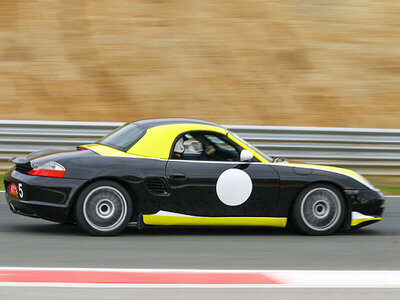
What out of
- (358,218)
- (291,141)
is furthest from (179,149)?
(291,141)

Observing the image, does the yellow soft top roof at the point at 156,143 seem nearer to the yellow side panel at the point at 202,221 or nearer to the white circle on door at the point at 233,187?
the white circle on door at the point at 233,187

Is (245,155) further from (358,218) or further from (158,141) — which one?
(358,218)

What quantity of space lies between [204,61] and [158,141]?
10.4 m

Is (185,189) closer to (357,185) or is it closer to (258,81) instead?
(357,185)

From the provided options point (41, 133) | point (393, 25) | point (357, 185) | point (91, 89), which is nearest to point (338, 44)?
point (393, 25)

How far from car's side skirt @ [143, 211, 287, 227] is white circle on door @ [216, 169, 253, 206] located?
0.64ft

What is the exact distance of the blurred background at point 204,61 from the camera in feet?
55.2

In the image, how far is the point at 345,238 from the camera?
7789mm

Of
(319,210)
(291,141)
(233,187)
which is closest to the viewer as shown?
(233,187)

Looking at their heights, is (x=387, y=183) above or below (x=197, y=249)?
above

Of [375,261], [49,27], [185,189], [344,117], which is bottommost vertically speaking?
[375,261]

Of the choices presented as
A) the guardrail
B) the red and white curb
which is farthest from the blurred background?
the red and white curb

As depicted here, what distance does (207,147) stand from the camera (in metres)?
7.69

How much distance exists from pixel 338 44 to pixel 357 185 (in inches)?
445
